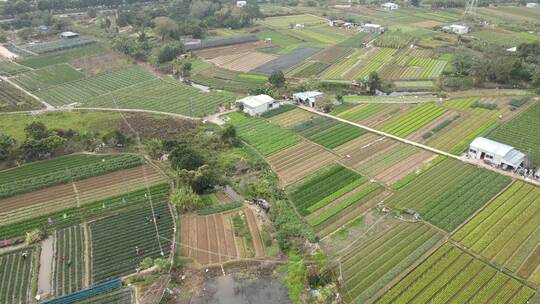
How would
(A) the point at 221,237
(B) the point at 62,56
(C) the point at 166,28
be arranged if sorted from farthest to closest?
(C) the point at 166,28, (B) the point at 62,56, (A) the point at 221,237

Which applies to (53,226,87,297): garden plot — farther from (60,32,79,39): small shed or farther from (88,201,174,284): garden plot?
(60,32,79,39): small shed

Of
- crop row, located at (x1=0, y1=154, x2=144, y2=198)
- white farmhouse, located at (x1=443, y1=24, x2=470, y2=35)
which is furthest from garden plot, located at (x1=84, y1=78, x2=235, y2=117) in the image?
white farmhouse, located at (x1=443, y1=24, x2=470, y2=35)

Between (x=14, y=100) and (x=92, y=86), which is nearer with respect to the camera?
(x=14, y=100)

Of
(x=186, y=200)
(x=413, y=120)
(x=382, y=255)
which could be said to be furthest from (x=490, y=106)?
(x=186, y=200)

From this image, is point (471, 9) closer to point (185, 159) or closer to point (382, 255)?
point (185, 159)

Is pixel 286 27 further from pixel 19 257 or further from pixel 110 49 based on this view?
pixel 19 257

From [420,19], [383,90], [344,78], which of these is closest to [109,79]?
[344,78]

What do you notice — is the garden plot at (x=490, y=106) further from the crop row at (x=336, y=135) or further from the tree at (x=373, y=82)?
the crop row at (x=336, y=135)
